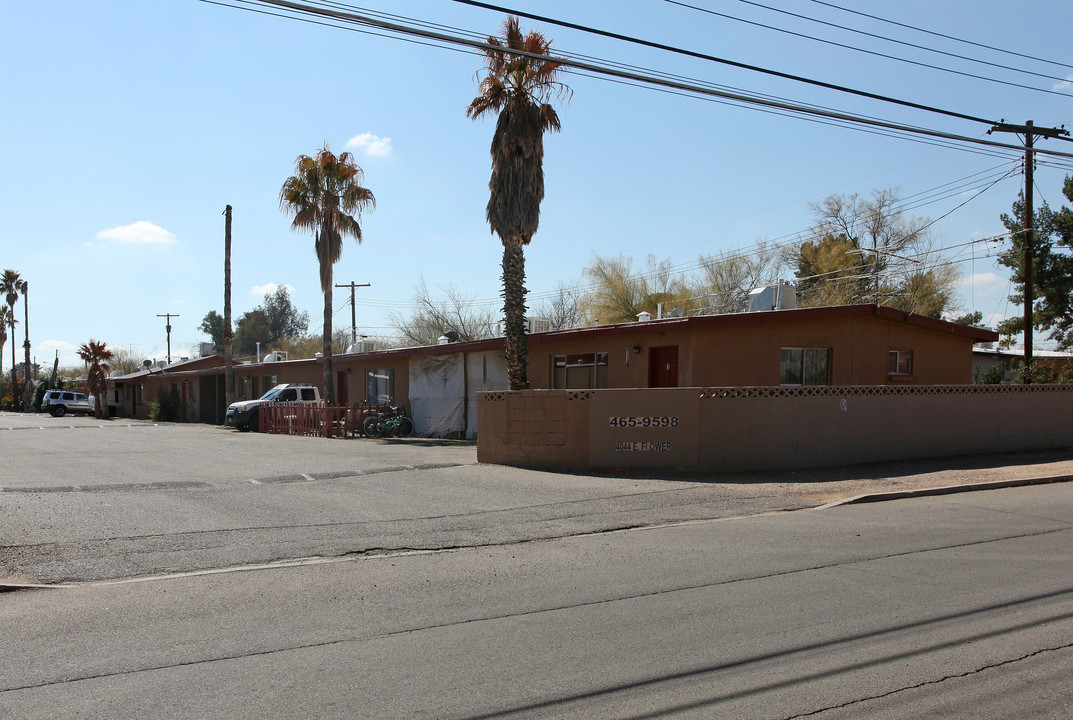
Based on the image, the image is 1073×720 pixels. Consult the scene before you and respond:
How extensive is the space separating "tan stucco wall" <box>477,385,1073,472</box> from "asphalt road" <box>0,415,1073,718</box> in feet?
7.39

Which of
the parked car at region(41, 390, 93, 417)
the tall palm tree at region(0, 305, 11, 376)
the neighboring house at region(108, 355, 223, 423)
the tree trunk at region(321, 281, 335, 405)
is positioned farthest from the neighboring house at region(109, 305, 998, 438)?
the tall palm tree at region(0, 305, 11, 376)

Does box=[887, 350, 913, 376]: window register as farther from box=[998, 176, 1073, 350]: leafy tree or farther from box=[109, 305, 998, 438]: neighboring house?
box=[998, 176, 1073, 350]: leafy tree

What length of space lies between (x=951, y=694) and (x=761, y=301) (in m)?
16.9

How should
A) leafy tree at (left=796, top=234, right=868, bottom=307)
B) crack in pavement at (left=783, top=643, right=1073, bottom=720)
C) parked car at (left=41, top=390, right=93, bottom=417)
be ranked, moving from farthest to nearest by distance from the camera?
parked car at (left=41, top=390, right=93, bottom=417)
leafy tree at (left=796, top=234, right=868, bottom=307)
crack in pavement at (left=783, top=643, right=1073, bottom=720)

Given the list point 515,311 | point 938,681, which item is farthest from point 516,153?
point 938,681

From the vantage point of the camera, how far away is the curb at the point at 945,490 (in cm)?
1219

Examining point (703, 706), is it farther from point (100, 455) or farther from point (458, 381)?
point (458, 381)

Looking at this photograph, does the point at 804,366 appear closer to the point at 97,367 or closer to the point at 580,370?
the point at 580,370

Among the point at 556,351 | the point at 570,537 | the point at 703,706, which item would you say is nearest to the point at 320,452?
the point at 556,351

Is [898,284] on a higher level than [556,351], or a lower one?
higher

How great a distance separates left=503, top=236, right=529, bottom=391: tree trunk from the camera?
19438mm

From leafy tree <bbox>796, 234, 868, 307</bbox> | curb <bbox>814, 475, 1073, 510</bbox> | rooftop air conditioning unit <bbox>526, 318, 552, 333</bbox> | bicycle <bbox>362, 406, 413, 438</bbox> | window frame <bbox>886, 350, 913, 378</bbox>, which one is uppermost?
leafy tree <bbox>796, 234, 868, 307</bbox>

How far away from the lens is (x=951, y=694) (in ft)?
15.3

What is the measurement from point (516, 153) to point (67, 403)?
5230 centimetres
